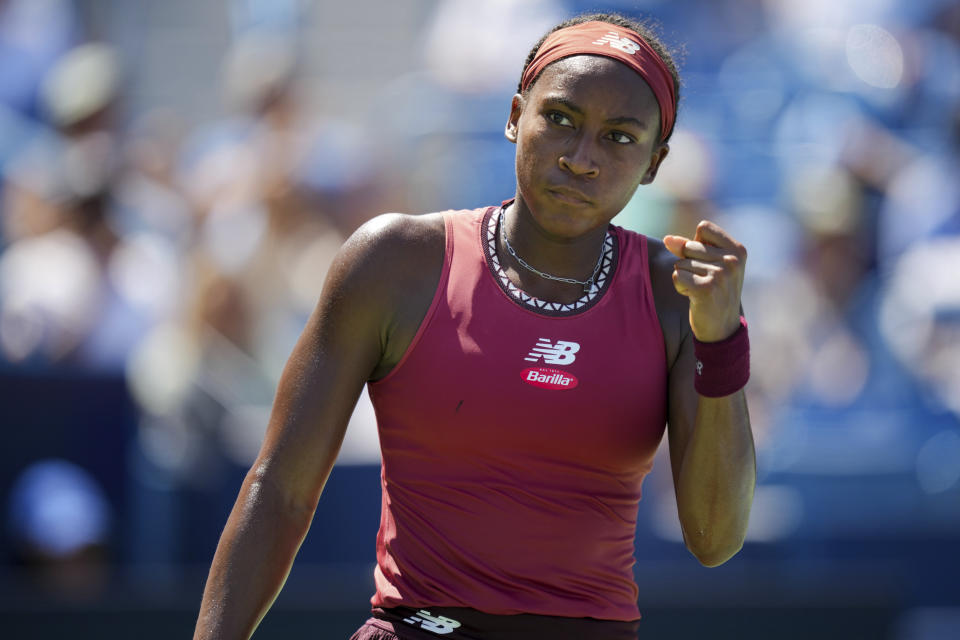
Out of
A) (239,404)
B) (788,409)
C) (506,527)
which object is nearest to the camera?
(506,527)

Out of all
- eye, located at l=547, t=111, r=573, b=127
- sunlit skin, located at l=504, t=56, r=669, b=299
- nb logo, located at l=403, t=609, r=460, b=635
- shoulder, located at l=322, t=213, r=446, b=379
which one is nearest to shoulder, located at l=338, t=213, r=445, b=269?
shoulder, located at l=322, t=213, r=446, b=379

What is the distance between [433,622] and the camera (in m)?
2.22

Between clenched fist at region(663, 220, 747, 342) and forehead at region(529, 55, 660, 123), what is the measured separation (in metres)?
0.29

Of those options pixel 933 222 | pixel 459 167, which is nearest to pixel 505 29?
pixel 459 167

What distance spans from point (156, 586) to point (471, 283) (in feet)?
8.73

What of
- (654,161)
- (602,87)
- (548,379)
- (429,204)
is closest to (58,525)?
(429,204)

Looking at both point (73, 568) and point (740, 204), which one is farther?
point (740, 204)

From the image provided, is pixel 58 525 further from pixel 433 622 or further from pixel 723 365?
pixel 723 365

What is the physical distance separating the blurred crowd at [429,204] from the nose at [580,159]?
3.07 meters

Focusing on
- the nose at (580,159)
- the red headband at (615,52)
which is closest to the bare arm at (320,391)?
the nose at (580,159)

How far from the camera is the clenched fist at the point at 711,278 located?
6.82ft

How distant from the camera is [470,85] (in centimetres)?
683

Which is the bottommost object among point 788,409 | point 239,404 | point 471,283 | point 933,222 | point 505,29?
point 471,283

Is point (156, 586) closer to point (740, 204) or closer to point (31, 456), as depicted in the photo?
point (31, 456)
